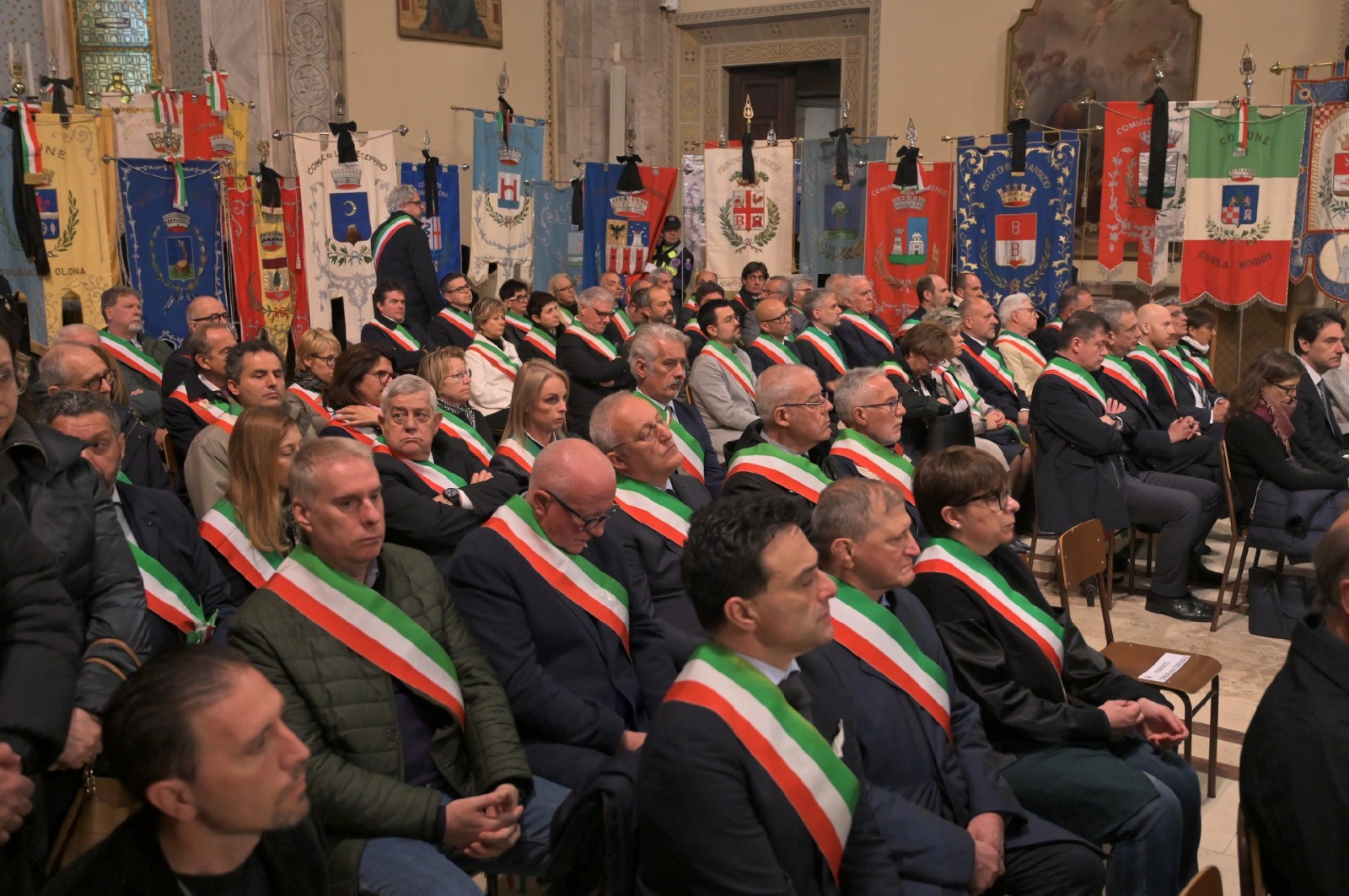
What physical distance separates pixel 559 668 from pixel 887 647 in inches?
32.1

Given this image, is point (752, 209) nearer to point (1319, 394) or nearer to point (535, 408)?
point (1319, 394)

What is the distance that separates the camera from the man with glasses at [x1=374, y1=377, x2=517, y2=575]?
12.6 ft

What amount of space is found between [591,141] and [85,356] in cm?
969

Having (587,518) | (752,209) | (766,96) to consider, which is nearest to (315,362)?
(587,518)

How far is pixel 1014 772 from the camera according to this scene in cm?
296

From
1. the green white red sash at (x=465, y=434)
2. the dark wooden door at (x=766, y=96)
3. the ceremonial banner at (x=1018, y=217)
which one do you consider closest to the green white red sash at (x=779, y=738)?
the green white red sash at (x=465, y=434)

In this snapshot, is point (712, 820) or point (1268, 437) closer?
point (712, 820)

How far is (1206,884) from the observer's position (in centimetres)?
195

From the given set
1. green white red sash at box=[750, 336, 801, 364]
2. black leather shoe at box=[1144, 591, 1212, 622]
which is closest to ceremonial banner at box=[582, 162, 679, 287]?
green white red sash at box=[750, 336, 801, 364]

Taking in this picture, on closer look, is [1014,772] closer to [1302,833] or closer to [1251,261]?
[1302,833]

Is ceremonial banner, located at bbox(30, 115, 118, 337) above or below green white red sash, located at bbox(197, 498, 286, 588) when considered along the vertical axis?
above

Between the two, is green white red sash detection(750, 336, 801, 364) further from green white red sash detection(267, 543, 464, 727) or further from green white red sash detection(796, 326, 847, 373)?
green white red sash detection(267, 543, 464, 727)

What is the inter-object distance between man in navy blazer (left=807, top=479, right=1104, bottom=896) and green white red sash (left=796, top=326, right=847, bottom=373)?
5.02 metres

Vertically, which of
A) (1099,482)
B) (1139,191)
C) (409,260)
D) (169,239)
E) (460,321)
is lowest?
(1099,482)
